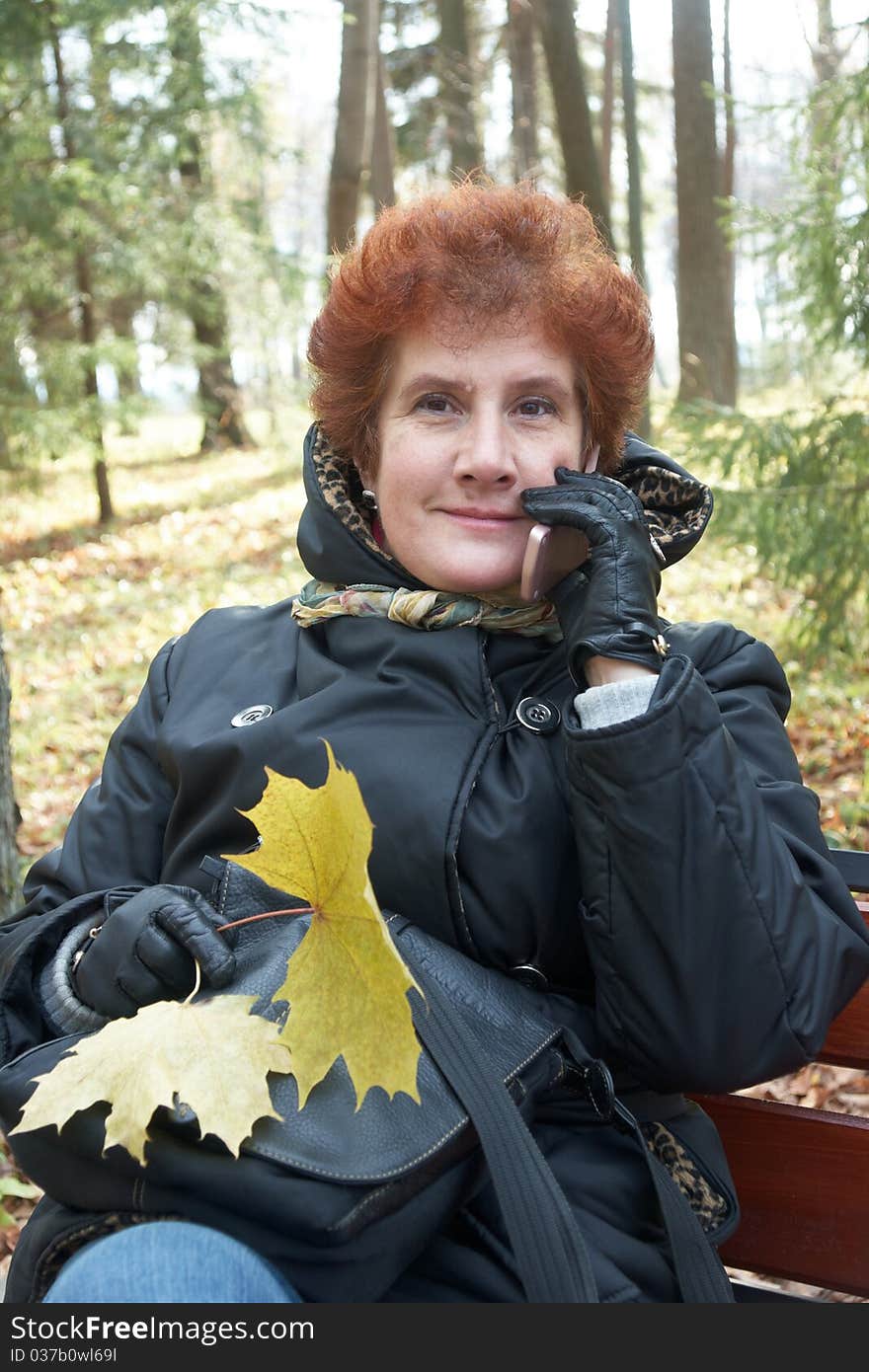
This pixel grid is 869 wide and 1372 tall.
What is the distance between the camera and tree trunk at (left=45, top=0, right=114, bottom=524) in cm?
1073

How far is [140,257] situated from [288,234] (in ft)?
146

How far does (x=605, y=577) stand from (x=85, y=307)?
37.6ft

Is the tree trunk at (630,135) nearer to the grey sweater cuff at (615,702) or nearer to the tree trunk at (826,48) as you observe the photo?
the tree trunk at (826,48)

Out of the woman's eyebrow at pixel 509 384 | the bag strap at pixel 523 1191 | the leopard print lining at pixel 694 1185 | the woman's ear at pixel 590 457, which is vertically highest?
the woman's eyebrow at pixel 509 384

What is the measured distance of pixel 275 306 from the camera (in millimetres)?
13266

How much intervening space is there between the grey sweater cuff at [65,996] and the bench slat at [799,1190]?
110cm

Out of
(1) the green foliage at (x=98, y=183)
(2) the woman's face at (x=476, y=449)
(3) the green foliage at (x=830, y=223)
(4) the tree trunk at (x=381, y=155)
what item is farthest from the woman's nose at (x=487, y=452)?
(4) the tree trunk at (x=381, y=155)

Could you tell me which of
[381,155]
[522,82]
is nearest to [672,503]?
[381,155]

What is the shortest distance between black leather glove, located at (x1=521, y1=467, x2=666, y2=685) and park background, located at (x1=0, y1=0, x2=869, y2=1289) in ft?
2.64

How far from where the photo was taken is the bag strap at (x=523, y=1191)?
1482 millimetres

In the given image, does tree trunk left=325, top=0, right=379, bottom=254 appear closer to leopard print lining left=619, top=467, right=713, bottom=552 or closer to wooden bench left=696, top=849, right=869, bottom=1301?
leopard print lining left=619, top=467, right=713, bottom=552

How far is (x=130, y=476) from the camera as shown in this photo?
53.0 feet

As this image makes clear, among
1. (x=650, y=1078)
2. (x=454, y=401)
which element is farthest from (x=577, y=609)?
(x=650, y=1078)

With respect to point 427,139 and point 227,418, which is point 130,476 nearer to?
point 227,418
